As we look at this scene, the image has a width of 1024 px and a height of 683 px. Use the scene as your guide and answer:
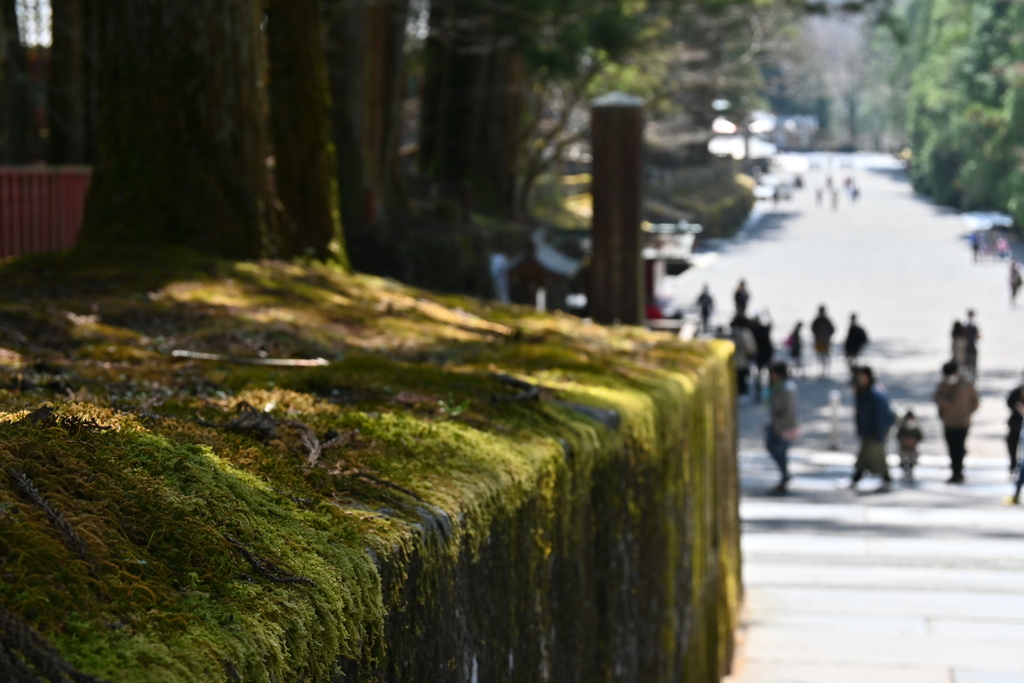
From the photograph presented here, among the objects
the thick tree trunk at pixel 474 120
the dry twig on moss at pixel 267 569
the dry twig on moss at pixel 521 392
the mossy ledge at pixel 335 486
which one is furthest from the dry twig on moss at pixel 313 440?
the thick tree trunk at pixel 474 120

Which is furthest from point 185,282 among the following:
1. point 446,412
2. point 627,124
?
point 627,124

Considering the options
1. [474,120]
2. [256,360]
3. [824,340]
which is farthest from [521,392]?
[474,120]

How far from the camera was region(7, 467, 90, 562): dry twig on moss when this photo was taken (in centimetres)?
189

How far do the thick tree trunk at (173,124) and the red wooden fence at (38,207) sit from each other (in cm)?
547

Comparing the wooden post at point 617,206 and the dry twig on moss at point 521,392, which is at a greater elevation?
the wooden post at point 617,206

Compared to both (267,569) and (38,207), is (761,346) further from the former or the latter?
(267,569)

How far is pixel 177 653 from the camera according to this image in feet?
5.76

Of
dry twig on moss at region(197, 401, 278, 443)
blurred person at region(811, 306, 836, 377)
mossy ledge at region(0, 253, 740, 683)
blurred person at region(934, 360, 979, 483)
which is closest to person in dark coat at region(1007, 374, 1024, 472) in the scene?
blurred person at region(934, 360, 979, 483)

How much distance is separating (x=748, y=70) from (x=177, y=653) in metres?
55.6

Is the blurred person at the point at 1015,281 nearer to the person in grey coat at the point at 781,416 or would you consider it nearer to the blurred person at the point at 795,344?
the blurred person at the point at 795,344

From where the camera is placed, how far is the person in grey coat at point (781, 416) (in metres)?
14.3

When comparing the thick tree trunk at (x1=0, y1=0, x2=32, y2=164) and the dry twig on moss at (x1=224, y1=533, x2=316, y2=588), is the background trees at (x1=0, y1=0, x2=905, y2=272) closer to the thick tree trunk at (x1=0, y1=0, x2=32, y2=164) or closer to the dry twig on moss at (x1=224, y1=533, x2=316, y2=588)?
the thick tree trunk at (x1=0, y1=0, x2=32, y2=164)

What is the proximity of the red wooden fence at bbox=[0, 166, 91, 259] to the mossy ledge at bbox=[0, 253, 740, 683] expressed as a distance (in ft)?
20.6

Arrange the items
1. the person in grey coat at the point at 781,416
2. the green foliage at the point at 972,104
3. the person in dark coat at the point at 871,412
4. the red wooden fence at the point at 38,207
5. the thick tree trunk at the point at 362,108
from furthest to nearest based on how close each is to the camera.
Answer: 1. the green foliage at the point at 972,104
2. the thick tree trunk at the point at 362,108
3. the person in grey coat at the point at 781,416
4. the person in dark coat at the point at 871,412
5. the red wooden fence at the point at 38,207
